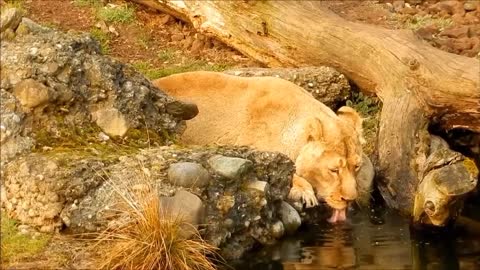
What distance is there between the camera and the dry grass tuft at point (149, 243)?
7062 millimetres

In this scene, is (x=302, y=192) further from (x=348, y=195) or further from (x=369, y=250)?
(x=369, y=250)

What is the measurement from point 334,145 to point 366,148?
1691 mm

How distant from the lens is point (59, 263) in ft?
23.1

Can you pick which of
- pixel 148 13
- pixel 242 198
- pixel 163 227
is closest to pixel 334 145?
pixel 242 198

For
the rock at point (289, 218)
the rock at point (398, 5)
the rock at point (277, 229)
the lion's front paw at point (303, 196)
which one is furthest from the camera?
the rock at point (398, 5)

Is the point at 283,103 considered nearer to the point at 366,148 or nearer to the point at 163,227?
the point at 366,148

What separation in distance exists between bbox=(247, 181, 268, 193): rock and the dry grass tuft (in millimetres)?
906

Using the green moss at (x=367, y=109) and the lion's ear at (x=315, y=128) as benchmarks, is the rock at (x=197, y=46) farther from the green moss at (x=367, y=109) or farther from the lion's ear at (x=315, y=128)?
the lion's ear at (x=315, y=128)

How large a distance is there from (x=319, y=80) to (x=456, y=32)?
9.50 feet

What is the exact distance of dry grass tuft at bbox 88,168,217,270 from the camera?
7.06 metres

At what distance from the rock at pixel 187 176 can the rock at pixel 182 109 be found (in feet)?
4.27

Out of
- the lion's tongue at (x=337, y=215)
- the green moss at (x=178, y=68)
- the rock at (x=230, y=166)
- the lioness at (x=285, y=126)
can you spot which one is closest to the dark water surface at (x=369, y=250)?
the lion's tongue at (x=337, y=215)

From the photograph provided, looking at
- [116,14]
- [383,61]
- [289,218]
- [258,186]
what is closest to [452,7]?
[383,61]

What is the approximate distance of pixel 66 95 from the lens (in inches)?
327
